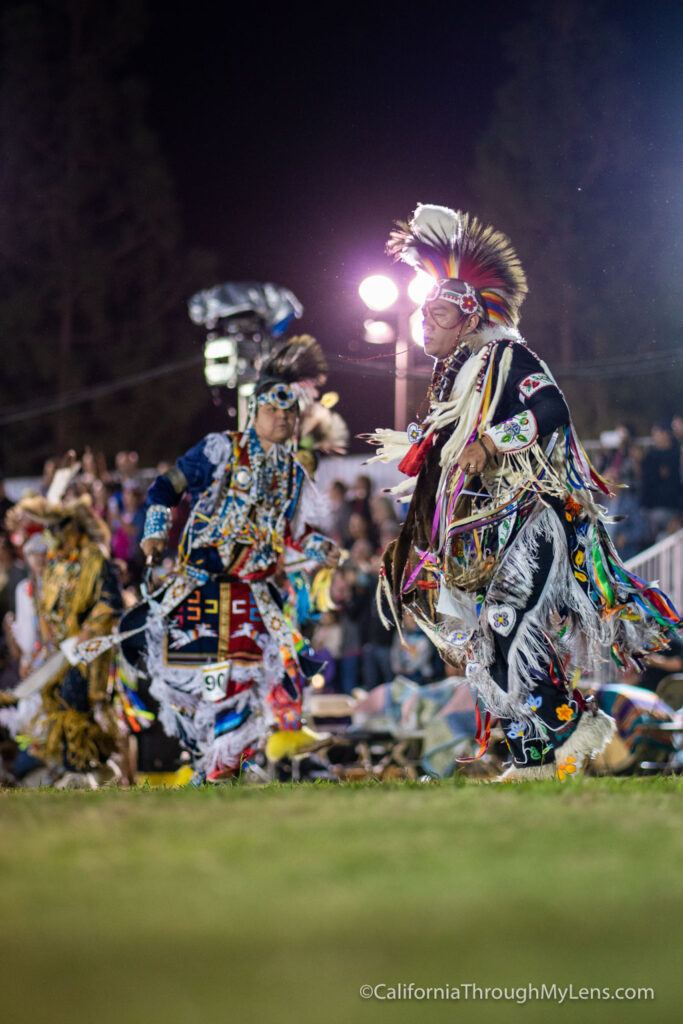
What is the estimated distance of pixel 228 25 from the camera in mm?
8172

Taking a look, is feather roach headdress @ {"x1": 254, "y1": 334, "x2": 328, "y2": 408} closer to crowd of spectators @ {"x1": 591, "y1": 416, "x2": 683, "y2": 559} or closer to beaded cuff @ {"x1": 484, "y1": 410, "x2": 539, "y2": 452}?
beaded cuff @ {"x1": 484, "y1": 410, "x2": 539, "y2": 452}

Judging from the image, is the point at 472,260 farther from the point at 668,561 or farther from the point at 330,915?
the point at 668,561

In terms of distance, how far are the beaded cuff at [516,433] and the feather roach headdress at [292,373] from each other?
1.85 m

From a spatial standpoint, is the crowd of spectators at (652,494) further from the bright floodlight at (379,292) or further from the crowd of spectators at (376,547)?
the bright floodlight at (379,292)

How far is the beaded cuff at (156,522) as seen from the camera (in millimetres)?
5996

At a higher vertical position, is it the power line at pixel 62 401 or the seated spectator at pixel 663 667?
the power line at pixel 62 401

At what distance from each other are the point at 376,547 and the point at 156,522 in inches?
198

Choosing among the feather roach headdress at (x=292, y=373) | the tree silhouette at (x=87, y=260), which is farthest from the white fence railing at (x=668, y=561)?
the tree silhouette at (x=87, y=260)

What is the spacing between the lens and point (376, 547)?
10.9 metres

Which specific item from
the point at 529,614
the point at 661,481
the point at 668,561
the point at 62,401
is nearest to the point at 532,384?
the point at 529,614

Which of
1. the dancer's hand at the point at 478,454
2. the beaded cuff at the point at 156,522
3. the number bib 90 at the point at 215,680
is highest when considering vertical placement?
the dancer's hand at the point at 478,454

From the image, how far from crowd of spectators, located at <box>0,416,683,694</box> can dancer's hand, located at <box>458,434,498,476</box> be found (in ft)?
16.5

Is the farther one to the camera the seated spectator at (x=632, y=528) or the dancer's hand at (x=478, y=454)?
the seated spectator at (x=632, y=528)

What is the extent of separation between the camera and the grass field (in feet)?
6.08
